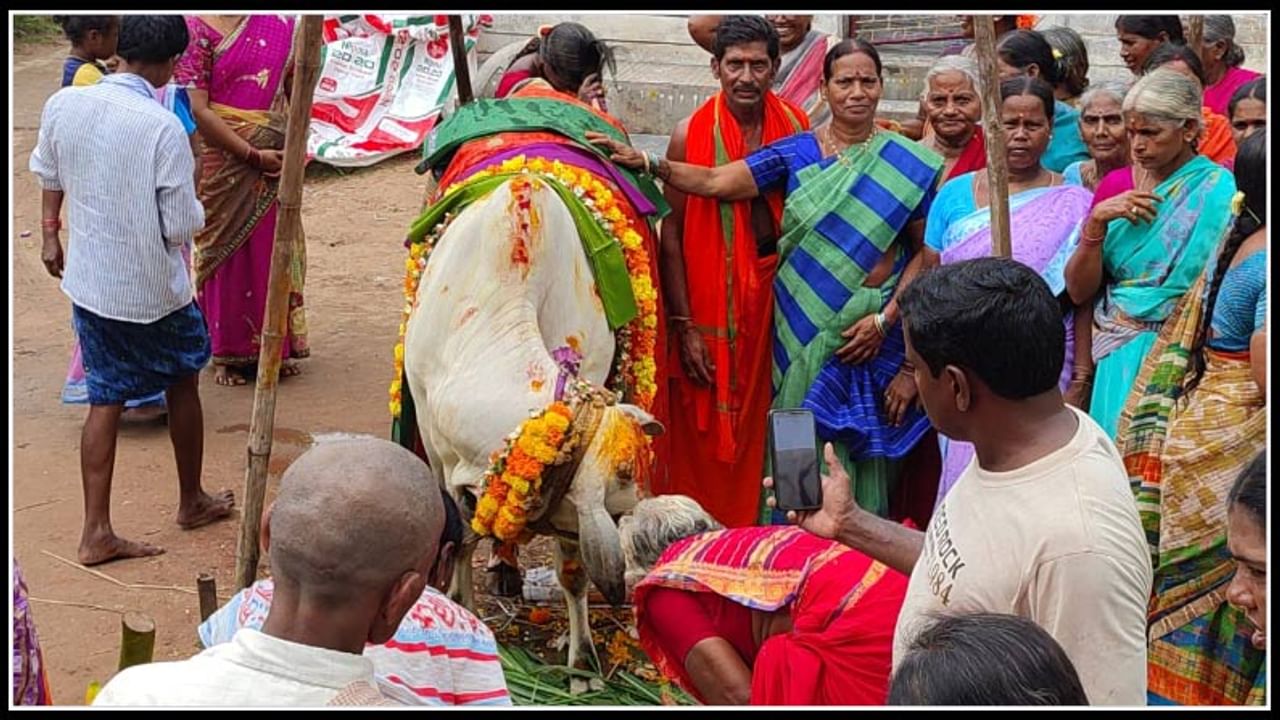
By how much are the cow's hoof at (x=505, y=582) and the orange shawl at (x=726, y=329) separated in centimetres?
68

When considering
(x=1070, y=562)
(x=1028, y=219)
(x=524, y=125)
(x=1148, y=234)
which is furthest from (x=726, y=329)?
(x=1070, y=562)

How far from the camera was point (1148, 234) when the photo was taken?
429 cm

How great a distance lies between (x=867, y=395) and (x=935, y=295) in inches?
106

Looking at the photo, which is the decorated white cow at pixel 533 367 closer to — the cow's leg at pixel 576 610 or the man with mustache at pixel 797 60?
the cow's leg at pixel 576 610

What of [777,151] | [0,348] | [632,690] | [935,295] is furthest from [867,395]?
[0,348]

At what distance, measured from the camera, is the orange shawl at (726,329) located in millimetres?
5379

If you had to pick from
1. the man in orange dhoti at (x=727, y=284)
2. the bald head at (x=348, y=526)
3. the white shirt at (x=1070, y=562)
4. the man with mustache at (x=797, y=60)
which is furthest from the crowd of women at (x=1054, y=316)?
the man with mustache at (x=797, y=60)

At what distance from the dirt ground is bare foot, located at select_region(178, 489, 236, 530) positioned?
0.04 m

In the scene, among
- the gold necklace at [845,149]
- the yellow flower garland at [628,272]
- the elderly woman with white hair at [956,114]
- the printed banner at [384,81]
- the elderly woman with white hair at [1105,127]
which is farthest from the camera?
the printed banner at [384,81]

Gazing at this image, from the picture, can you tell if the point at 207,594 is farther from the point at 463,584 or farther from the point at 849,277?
the point at 849,277

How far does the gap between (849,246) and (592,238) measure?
93 centimetres

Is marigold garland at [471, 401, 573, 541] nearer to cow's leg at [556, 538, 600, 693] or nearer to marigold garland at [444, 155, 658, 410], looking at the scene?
cow's leg at [556, 538, 600, 693]

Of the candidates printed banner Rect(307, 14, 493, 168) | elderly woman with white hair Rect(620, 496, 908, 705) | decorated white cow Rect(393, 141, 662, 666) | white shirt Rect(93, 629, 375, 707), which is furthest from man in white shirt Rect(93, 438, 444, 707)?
printed banner Rect(307, 14, 493, 168)
